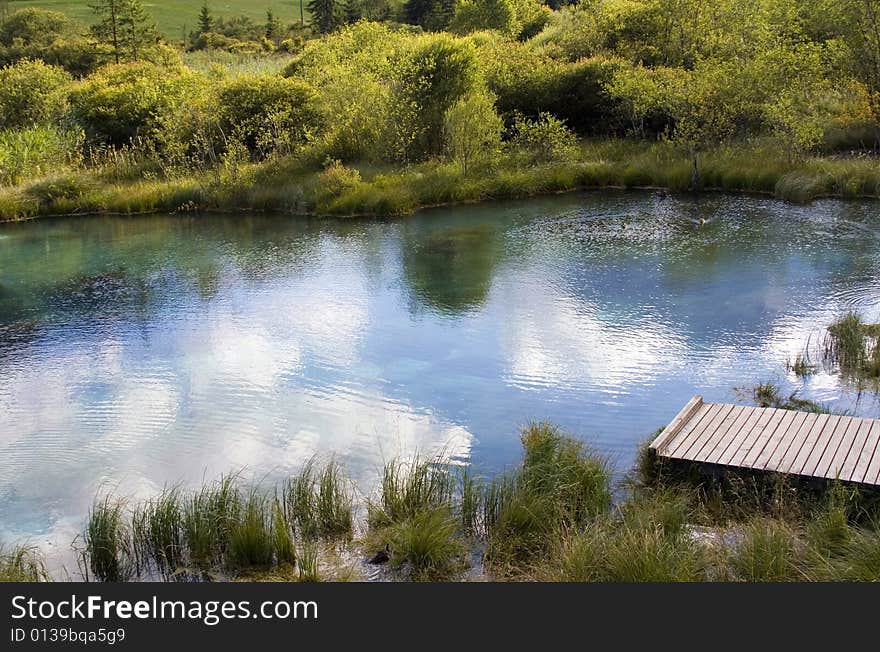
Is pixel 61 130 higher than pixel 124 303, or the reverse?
pixel 61 130

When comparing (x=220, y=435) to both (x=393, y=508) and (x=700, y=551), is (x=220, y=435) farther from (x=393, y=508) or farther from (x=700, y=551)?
(x=700, y=551)

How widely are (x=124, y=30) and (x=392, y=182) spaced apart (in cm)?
2987

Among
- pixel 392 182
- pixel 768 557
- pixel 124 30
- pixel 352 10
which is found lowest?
pixel 768 557

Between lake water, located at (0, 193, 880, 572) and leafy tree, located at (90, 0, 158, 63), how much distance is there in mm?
26261

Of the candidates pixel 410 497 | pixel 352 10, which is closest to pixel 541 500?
pixel 410 497

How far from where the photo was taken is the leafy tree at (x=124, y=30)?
138ft

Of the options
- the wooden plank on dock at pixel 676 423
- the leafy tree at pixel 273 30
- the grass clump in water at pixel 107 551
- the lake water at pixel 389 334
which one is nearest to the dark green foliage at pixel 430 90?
the lake water at pixel 389 334

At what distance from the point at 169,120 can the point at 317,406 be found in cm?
1648

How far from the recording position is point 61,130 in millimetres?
25469

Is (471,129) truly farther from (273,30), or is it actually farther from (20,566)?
(273,30)

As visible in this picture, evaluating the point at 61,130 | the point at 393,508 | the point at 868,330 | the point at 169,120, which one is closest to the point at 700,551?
the point at 393,508

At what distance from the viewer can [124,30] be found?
43312 millimetres

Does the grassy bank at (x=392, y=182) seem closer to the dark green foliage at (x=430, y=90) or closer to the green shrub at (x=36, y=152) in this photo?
the green shrub at (x=36, y=152)

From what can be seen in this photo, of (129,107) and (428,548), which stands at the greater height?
(129,107)
